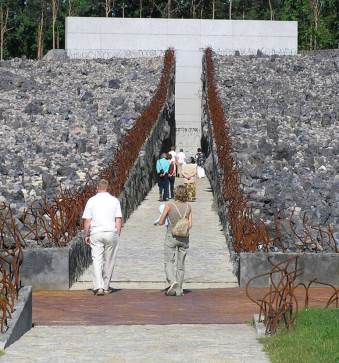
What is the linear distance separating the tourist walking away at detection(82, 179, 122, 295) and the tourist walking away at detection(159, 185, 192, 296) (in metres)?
0.62

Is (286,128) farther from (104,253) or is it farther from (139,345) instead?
(139,345)

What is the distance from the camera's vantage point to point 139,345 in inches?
425

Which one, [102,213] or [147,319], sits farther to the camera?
[102,213]

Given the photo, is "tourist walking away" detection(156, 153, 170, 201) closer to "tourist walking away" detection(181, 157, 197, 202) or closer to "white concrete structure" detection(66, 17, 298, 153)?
"tourist walking away" detection(181, 157, 197, 202)

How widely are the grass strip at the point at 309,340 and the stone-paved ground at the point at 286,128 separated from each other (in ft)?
24.9

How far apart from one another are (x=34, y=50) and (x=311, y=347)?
297 feet

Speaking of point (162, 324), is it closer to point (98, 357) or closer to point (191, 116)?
point (98, 357)

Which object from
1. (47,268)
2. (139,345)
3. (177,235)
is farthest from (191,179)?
(139,345)

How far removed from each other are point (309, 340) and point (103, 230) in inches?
215

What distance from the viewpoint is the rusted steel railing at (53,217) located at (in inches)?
472

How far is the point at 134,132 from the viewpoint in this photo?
31.3 m

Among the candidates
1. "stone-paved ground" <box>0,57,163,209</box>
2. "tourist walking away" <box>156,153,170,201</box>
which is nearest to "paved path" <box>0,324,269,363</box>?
"stone-paved ground" <box>0,57,163,209</box>

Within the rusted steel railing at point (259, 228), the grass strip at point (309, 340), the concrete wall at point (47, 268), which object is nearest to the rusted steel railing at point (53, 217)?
the concrete wall at point (47, 268)

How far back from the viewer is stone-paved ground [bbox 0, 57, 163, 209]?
89.4 feet
